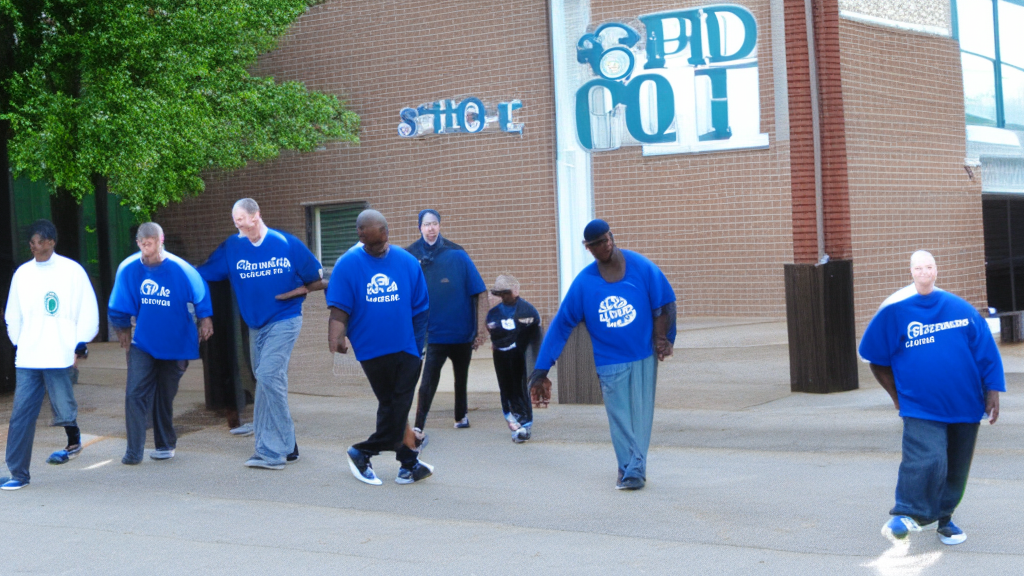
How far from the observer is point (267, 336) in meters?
8.47

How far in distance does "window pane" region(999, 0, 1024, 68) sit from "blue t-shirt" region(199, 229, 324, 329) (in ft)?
49.0

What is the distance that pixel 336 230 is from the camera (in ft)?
67.4

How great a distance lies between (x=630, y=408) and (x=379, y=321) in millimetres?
1728

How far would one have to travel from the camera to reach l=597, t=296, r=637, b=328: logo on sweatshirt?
286 inches

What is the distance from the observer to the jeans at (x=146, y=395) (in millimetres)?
8750

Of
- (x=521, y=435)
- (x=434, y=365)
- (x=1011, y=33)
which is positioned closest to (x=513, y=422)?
(x=521, y=435)

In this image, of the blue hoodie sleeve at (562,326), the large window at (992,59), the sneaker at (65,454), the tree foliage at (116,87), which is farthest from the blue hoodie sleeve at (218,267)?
the large window at (992,59)

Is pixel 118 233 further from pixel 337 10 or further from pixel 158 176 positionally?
→ pixel 158 176

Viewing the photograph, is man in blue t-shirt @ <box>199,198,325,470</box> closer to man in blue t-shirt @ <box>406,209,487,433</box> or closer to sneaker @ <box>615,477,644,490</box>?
man in blue t-shirt @ <box>406,209,487,433</box>

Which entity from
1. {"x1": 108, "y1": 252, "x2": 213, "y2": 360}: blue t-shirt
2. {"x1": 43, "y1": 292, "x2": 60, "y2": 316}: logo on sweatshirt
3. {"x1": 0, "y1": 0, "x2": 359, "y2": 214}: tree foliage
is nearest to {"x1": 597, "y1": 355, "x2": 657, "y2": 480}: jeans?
{"x1": 108, "y1": 252, "x2": 213, "y2": 360}: blue t-shirt

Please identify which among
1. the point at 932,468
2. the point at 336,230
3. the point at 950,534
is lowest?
the point at 950,534

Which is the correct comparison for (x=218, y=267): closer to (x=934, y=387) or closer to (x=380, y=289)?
(x=380, y=289)

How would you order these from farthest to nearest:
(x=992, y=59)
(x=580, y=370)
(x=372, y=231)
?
(x=992, y=59) < (x=580, y=370) < (x=372, y=231)

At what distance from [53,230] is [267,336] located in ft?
5.55
